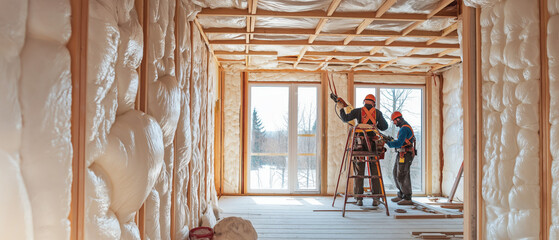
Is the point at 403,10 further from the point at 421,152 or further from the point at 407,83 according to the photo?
the point at 421,152

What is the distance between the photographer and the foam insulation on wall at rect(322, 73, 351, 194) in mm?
7426

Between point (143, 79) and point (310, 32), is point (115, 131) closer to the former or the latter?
point (143, 79)

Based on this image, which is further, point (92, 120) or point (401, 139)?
point (401, 139)

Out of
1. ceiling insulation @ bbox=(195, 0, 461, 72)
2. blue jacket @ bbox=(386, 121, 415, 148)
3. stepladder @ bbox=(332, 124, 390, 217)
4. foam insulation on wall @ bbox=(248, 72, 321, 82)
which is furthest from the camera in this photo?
foam insulation on wall @ bbox=(248, 72, 321, 82)

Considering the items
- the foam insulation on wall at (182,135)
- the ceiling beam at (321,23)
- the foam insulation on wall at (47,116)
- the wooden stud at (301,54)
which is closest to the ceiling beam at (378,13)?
the ceiling beam at (321,23)

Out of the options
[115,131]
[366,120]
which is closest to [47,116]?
[115,131]

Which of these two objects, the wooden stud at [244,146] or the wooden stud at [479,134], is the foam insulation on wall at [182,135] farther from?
the wooden stud at [244,146]

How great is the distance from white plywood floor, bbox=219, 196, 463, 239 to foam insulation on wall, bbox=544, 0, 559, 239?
2234mm

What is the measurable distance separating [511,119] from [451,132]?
4875 mm

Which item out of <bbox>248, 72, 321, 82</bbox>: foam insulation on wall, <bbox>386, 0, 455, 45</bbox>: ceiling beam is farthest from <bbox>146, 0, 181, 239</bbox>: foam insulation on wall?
<bbox>248, 72, 321, 82</bbox>: foam insulation on wall

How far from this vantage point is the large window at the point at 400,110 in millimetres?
7582

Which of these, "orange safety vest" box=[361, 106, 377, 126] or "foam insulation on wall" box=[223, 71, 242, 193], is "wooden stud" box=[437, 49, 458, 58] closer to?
"orange safety vest" box=[361, 106, 377, 126]

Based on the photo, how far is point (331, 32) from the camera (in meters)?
4.82

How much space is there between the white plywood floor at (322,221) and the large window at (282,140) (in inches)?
32.9
